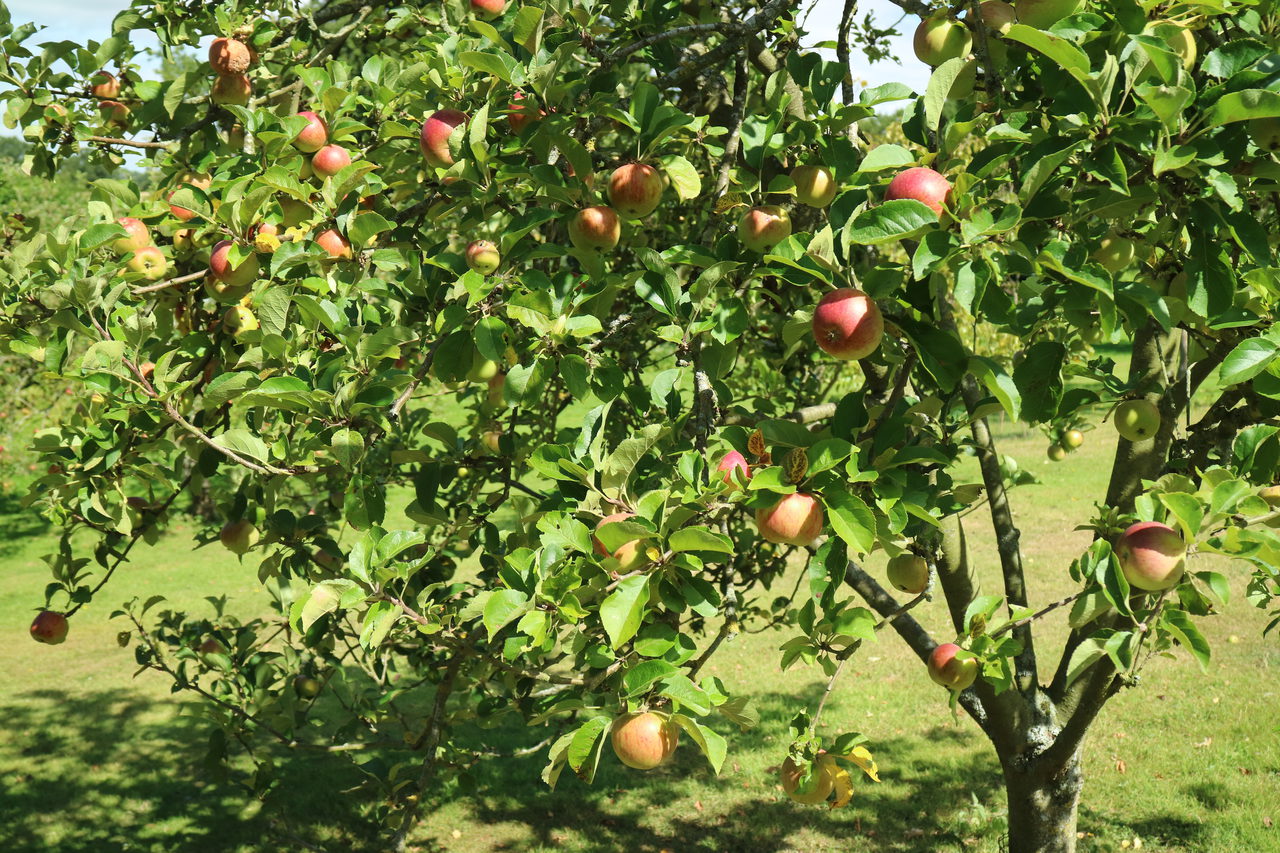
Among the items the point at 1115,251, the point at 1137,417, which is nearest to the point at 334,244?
the point at 1115,251

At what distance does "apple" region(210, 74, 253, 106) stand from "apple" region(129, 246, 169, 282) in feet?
1.80

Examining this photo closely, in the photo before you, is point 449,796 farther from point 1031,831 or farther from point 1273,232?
point 1273,232

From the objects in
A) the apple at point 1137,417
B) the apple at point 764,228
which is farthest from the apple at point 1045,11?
the apple at point 1137,417

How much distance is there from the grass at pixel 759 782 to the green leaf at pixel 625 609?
309cm

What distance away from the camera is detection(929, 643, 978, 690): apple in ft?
6.35

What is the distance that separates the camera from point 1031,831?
2928mm

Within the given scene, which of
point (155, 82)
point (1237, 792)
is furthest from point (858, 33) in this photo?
point (1237, 792)

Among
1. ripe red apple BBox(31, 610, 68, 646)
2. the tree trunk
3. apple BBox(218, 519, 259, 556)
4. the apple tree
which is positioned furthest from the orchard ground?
apple BBox(218, 519, 259, 556)

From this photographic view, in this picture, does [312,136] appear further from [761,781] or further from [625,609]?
[761,781]

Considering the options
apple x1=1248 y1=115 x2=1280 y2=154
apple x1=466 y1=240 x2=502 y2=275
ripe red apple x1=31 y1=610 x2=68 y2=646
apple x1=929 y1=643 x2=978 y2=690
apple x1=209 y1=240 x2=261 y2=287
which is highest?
apple x1=209 y1=240 x2=261 y2=287

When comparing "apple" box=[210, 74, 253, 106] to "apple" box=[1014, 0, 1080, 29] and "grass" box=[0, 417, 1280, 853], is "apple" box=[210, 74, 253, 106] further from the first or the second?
"grass" box=[0, 417, 1280, 853]

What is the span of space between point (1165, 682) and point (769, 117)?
5.11 m

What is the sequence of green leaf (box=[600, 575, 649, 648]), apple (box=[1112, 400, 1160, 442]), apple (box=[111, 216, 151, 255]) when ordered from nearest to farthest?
green leaf (box=[600, 575, 649, 648]) < apple (box=[111, 216, 151, 255]) < apple (box=[1112, 400, 1160, 442])

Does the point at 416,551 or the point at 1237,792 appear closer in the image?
the point at 416,551
